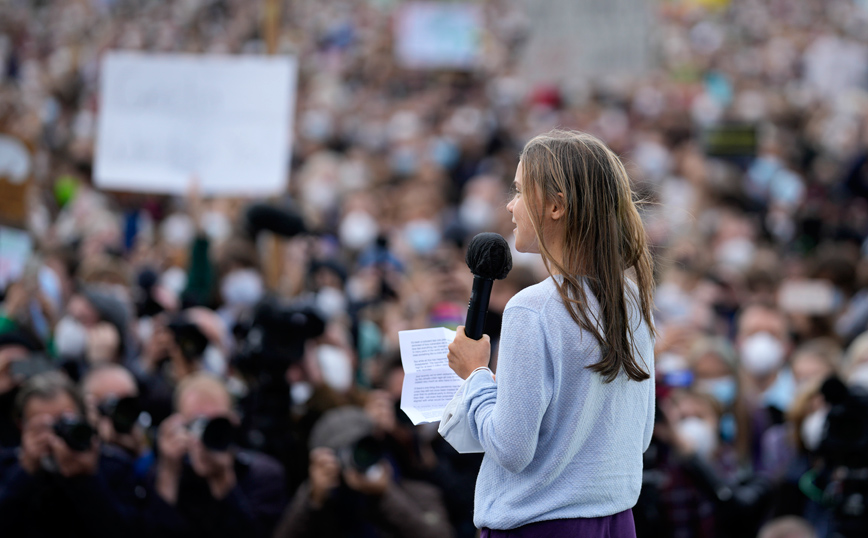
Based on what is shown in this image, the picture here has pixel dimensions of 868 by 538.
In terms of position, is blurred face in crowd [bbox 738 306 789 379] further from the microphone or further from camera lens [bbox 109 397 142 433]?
the microphone

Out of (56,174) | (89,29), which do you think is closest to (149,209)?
(56,174)

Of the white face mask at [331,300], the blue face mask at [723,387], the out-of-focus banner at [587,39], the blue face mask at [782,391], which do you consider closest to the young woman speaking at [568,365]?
the blue face mask at [723,387]

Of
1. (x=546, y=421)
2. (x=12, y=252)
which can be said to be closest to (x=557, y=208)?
(x=546, y=421)

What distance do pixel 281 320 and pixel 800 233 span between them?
20.5ft

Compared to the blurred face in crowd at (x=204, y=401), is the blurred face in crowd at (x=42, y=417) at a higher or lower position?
higher

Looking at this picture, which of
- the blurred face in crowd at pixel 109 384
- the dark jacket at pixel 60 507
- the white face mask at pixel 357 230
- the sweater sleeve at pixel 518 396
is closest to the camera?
the sweater sleeve at pixel 518 396

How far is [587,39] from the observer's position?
9883 millimetres

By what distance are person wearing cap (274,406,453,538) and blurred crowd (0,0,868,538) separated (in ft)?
0.03

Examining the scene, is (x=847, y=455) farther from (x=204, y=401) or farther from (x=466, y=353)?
(x=204, y=401)

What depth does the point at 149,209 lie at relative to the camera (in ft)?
31.1

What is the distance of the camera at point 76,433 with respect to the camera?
10.9ft

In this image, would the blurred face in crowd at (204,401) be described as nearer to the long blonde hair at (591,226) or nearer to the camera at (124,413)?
the camera at (124,413)

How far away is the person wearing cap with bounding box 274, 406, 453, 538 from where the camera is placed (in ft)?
11.8

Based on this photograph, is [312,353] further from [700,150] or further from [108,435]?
[700,150]
